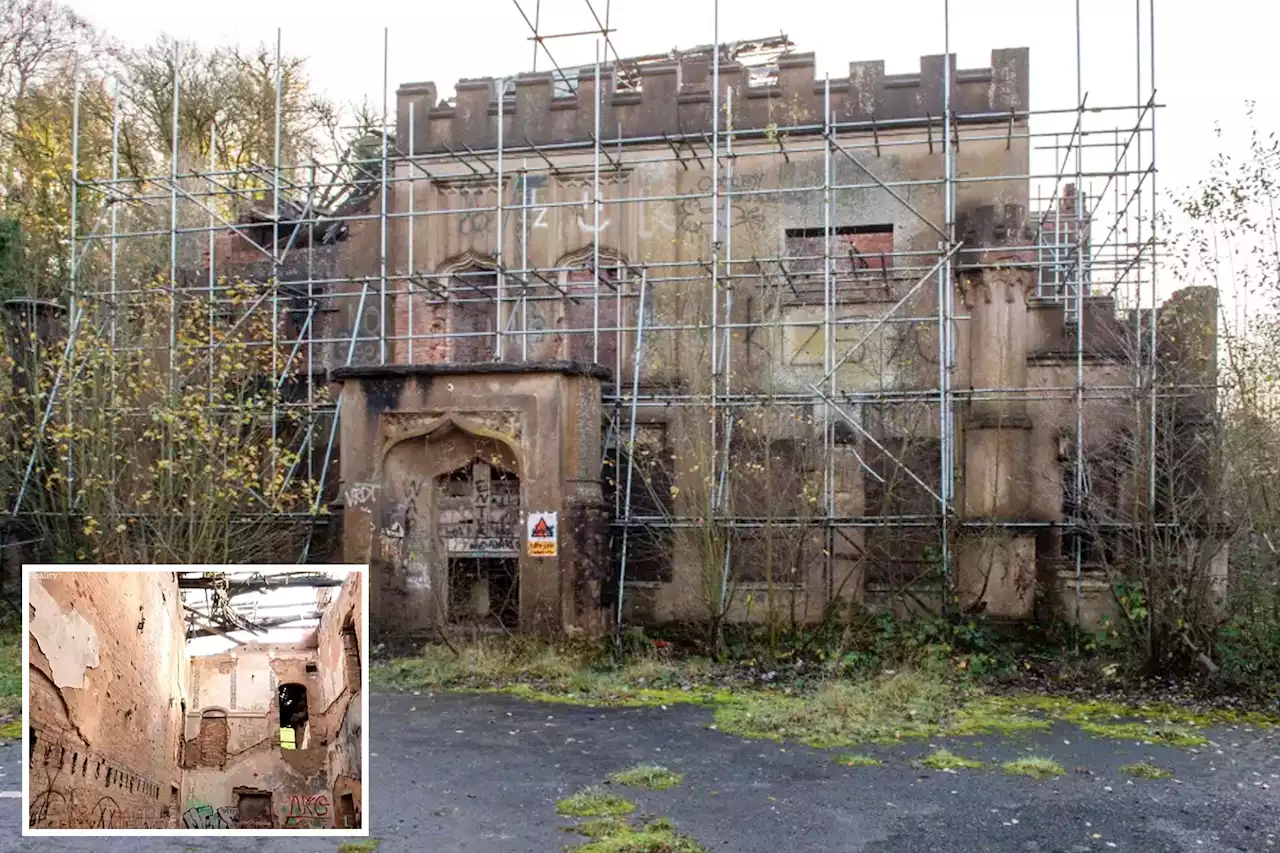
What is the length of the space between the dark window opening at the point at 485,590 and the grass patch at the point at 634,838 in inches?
299

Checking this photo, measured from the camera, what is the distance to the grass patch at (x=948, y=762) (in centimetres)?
984

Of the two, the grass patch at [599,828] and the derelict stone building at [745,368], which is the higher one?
the derelict stone building at [745,368]

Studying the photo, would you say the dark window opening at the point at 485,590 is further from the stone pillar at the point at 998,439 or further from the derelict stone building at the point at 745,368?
the stone pillar at the point at 998,439

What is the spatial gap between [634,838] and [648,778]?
5.91 feet

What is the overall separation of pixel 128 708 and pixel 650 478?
1355cm

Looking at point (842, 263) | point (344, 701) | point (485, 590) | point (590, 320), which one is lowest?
point (485, 590)

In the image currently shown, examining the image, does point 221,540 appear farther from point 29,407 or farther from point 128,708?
point 128,708

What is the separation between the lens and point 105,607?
3.81 m

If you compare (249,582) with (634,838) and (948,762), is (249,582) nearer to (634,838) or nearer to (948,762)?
(634,838)

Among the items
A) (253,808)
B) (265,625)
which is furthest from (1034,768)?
(265,625)

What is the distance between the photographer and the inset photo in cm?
377

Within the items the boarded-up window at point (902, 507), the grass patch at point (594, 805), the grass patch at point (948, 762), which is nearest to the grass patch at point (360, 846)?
the grass patch at point (594, 805)

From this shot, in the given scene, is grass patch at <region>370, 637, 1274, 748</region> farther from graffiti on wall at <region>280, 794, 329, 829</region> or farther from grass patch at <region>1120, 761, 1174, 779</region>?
graffiti on wall at <region>280, 794, 329, 829</region>

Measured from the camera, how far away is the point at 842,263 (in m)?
17.6
